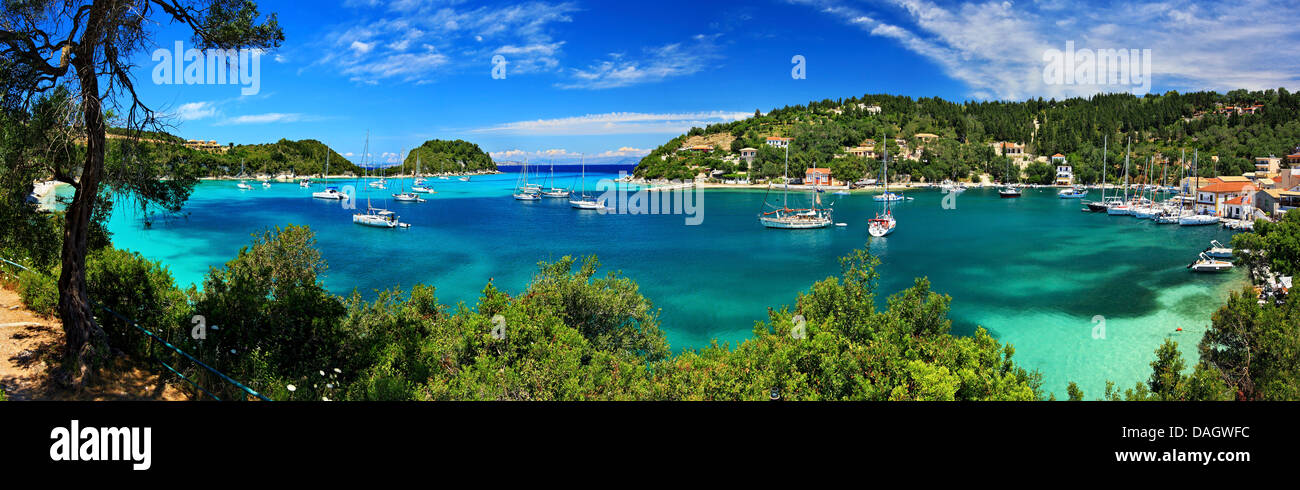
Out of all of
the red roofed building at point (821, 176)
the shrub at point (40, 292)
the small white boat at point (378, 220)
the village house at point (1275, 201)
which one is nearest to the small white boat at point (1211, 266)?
the village house at point (1275, 201)

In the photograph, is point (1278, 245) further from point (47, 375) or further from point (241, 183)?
point (241, 183)

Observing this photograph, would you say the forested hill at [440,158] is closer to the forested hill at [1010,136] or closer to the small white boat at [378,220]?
the forested hill at [1010,136]

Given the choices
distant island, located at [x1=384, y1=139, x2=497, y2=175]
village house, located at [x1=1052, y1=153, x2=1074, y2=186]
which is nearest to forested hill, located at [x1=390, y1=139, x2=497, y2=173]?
distant island, located at [x1=384, y1=139, x2=497, y2=175]

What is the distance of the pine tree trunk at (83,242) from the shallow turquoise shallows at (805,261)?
432 centimetres

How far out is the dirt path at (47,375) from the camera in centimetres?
679

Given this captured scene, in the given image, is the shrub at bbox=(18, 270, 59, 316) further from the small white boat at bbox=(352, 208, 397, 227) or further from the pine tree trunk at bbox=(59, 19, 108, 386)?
the small white boat at bbox=(352, 208, 397, 227)

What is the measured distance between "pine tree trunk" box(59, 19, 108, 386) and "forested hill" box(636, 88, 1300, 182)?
112574mm

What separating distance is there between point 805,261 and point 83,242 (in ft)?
119

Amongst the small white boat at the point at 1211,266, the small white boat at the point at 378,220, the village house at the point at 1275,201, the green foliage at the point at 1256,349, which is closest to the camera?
the green foliage at the point at 1256,349

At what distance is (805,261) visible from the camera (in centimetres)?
3919

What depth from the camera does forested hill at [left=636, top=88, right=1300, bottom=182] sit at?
348 ft

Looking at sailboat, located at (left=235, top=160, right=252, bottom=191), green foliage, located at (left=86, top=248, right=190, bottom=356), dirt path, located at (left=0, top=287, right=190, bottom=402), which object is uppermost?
sailboat, located at (left=235, top=160, right=252, bottom=191)

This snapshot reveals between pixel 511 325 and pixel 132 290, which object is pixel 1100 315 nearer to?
pixel 511 325

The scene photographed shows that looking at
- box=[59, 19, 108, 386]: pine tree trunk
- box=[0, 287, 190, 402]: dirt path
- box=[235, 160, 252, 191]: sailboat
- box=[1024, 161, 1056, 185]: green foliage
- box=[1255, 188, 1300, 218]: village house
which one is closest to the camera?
box=[59, 19, 108, 386]: pine tree trunk
